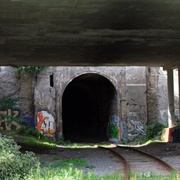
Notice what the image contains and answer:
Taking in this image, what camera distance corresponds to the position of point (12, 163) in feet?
24.4

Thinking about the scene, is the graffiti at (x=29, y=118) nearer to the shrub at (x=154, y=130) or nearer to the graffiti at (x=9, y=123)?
the graffiti at (x=9, y=123)

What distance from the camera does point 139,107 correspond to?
79.2 feet

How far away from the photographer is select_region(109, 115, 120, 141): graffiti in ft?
80.0

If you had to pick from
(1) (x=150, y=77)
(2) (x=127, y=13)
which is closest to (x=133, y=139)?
(1) (x=150, y=77)

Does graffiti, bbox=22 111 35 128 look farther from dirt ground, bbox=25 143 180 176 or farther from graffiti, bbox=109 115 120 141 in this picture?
dirt ground, bbox=25 143 180 176

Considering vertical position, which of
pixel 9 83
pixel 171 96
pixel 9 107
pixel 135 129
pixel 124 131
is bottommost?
pixel 124 131

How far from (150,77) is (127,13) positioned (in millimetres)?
15256

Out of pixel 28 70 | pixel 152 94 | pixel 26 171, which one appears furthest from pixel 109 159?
pixel 152 94

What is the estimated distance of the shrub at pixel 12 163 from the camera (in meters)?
7.18

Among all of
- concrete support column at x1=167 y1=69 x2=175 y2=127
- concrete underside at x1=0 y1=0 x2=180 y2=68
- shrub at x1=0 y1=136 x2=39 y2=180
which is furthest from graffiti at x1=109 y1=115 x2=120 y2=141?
shrub at x1=0 y1=136 x2=39 y2=180

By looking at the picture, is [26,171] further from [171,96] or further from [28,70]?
[28,70]

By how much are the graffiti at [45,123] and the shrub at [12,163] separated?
1405 centimetres

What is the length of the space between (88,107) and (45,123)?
10625mm

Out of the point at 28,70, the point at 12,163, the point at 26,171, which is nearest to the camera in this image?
the point at 12,163
